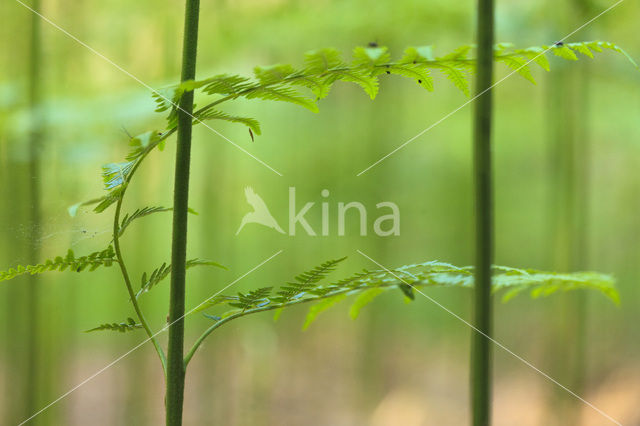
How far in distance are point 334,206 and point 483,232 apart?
1.52 m

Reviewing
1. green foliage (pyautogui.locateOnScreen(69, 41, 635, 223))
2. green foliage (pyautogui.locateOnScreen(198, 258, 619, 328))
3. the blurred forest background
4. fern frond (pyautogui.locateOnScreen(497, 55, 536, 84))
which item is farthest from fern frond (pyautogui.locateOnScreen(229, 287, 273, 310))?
the blurred forest background

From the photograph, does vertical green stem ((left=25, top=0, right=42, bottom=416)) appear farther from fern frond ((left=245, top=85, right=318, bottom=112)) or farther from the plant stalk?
fern frond ((left=245, top=85, right=318, bottom=112))

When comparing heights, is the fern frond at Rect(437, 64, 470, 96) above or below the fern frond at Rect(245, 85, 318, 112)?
above

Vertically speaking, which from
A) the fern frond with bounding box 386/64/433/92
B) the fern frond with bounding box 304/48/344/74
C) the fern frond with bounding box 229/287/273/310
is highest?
the fern frond with bounding box 386/64/433/92

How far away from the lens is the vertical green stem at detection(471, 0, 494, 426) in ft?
0.69

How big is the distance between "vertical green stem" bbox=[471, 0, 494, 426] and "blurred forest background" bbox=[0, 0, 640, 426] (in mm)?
1125

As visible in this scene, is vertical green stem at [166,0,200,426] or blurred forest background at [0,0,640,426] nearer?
vertical green stem at [166,0,200,426]

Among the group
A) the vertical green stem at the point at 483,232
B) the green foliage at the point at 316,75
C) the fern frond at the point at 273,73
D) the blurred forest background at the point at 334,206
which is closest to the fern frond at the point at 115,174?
the green foliage at the point at 316,75

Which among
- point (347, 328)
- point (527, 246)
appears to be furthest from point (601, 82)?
point (347, 328)

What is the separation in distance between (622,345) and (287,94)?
1820 mm

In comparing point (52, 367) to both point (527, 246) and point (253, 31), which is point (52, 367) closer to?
point (253, 31)

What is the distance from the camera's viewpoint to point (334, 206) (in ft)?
5.68

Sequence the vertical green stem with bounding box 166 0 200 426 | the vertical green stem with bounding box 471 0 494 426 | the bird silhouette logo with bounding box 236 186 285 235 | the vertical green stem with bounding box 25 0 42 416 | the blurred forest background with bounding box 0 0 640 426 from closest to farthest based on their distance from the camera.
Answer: the vertical green stem with bounding box 471 0 494 426 → the vertical green stem with bounding box 166 0 200 426 → the bird silhouette logo with bounding box 236 186 285 235 → the vertical green stem with bounding box 25 0 42 416 → the blurred forest background with bounding box 0 0 640 426

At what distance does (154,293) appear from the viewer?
1.63 meters
